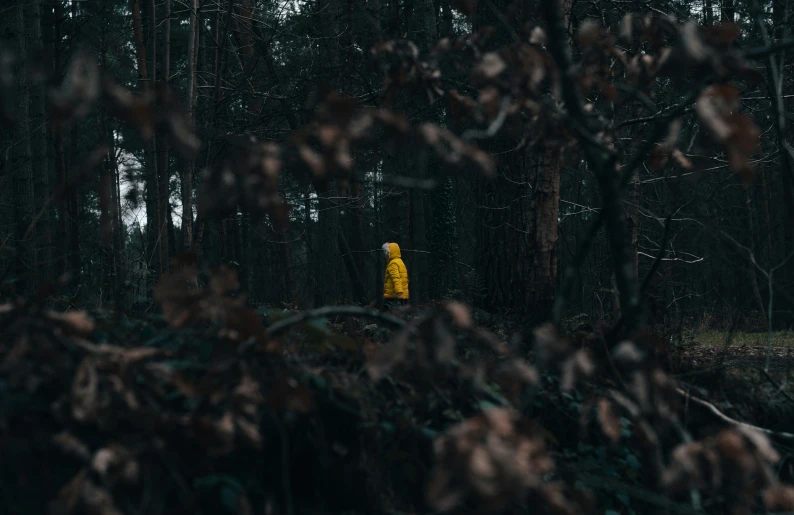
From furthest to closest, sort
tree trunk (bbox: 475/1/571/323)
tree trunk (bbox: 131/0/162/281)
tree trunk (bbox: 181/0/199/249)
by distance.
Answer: tree trunk (bbox: 131/0/162/281), tree trunk (bbox: 181/0/199/249), tree trunk (bbox: 475/1/571/323)

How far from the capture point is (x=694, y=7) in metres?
9.25

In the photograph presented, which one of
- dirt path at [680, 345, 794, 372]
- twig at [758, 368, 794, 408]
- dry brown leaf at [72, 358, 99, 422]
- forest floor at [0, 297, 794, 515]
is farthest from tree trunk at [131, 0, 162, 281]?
dry brown leaf at [72, 358, 99, 422]

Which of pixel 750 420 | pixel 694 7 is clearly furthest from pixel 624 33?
pixel 694 7

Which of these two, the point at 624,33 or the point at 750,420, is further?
the point at 750,420

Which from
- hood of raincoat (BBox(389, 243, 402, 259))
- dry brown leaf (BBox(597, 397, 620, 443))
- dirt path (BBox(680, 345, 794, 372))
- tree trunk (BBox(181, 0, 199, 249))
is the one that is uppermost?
tree trunk (BBox(181, 0, 199, 249))

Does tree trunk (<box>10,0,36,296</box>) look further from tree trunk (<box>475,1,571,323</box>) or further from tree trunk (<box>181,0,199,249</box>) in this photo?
tree trunk (<box>475,1,571,323</box>)

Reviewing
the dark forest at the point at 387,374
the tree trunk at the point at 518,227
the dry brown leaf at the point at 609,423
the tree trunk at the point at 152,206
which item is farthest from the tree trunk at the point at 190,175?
the dry brown leaf at the point at 609,423

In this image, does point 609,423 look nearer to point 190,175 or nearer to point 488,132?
point 488,132

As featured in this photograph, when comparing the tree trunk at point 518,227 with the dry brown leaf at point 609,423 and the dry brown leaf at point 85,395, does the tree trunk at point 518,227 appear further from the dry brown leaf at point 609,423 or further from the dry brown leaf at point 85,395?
the dry brown leaf at point 85,395

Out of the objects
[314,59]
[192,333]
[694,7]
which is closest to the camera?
[192,333]

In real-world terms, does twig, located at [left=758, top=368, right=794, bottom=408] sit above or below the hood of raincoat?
below

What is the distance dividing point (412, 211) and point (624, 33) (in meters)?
14.3

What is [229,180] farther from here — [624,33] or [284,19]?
[284,19]

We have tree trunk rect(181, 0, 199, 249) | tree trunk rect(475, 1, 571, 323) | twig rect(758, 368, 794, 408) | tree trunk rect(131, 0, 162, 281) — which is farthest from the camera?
tree trunk rect(131, 0, 162, 281)
